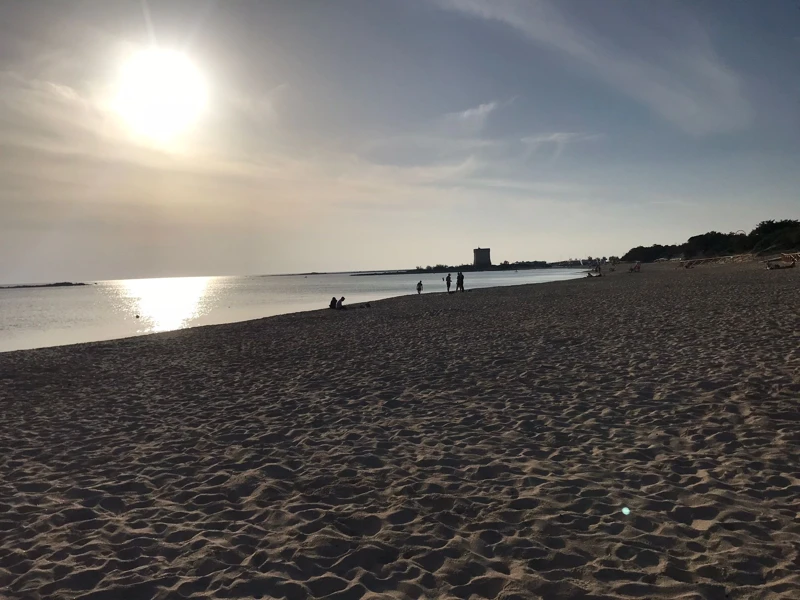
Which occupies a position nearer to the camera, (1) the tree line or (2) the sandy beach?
(2) the sandy beach

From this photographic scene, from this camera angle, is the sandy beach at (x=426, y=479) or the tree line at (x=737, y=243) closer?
the sandy beach at (x=426, y=479)

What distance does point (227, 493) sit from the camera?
5.72m

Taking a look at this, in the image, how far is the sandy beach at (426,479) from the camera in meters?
3.99

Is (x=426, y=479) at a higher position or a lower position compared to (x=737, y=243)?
lower

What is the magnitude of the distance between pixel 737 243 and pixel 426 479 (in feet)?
333

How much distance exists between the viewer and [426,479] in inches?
227

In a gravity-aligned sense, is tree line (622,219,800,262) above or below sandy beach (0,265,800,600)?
above

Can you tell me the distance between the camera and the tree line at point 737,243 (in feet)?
219

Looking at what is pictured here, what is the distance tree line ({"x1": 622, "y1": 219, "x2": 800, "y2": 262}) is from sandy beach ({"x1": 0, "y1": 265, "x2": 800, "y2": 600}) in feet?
223

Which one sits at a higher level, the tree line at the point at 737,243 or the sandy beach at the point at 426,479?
the tree line at the point at 737,243

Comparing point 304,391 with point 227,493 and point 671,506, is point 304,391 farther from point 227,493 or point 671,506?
point 671,506

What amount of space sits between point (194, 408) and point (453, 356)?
21.1 ft

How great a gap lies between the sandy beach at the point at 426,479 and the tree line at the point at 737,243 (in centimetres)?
6811

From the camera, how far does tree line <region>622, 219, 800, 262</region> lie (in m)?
66.7
